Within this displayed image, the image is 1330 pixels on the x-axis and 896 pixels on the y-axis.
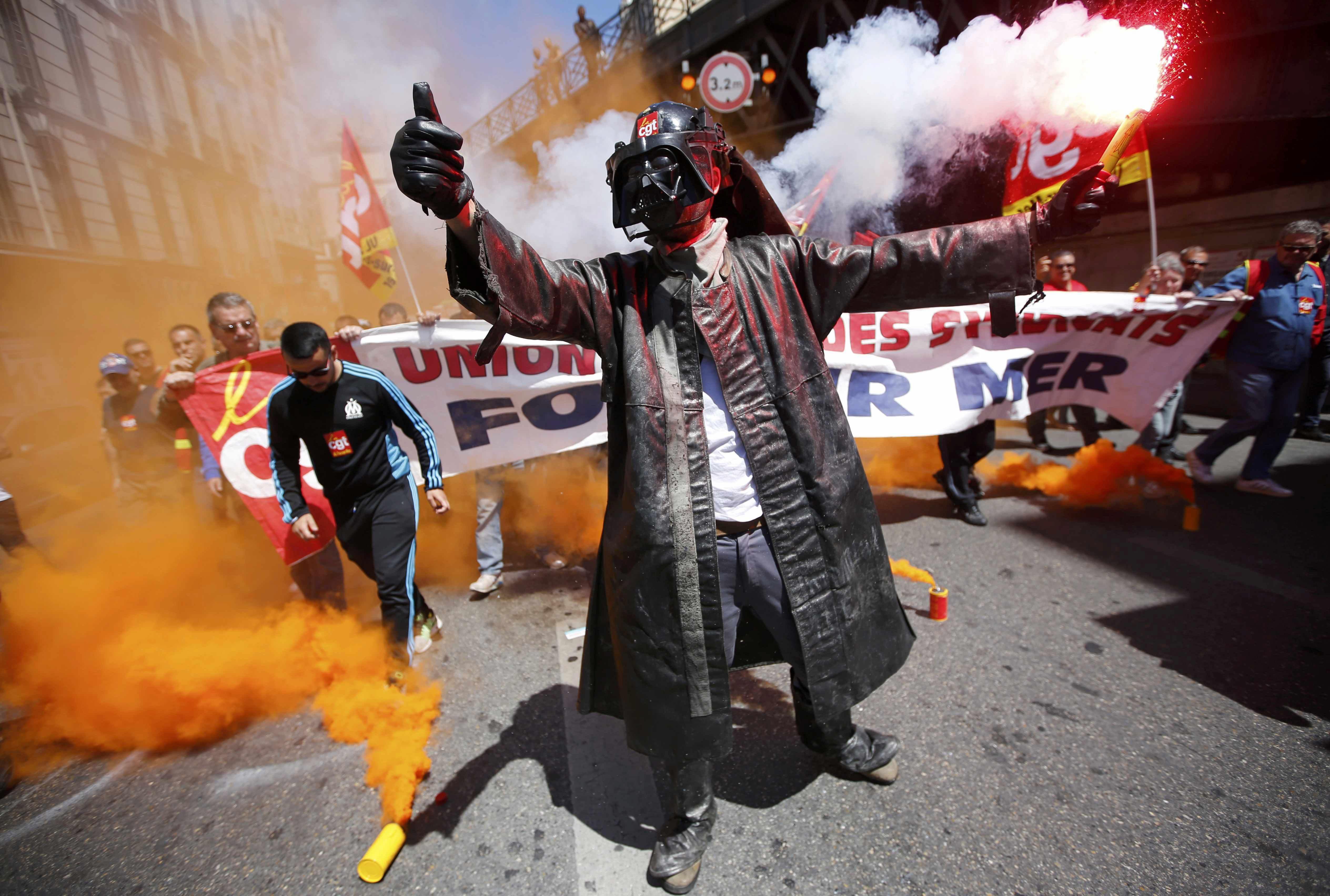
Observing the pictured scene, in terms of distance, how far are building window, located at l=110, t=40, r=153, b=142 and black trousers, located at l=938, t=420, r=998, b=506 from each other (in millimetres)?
12191

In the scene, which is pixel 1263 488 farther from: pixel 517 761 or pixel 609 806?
pixel 517 761

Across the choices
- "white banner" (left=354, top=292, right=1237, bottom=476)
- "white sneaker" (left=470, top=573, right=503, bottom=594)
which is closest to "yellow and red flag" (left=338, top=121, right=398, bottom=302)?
"white banner" (left=354, top=292, right=1237, bottom=476)

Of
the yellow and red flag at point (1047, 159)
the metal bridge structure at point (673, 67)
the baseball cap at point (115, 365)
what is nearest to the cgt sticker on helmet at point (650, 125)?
the yellow and red flag at point (1047, 159)

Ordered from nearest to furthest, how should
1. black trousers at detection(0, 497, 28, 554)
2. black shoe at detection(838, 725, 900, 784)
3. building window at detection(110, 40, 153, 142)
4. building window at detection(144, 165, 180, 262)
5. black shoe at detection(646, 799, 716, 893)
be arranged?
black shoe at detection(646, 799, 716, 893) < black shoe at detection(838, 725, 900, 784) < black trousers at detection(0, 497, 28, 554) < building window at detection(110, 40, 153, 142) < building window at detection(144, 165, 180, 262)

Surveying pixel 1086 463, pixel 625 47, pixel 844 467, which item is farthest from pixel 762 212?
pixel 625 47

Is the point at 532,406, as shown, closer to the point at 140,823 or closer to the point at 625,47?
the point at 140,823

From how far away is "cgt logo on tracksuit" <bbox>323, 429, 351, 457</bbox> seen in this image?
9.61 feet

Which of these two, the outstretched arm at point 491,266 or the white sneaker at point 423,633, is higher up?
the outstretched arm at point 491,266

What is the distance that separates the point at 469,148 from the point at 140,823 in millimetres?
14223

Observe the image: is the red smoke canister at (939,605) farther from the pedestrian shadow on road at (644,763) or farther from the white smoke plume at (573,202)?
the white smoke plume at (573,202)

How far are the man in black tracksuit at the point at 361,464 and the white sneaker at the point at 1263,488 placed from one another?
6185 millimetres

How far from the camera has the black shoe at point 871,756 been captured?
83.4 inches

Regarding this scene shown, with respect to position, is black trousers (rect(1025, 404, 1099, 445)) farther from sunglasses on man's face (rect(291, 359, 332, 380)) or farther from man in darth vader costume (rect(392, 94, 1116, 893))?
sunglasses on man's face (rect(291, 359, 332, 380))

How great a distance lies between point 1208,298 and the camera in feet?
14.8
